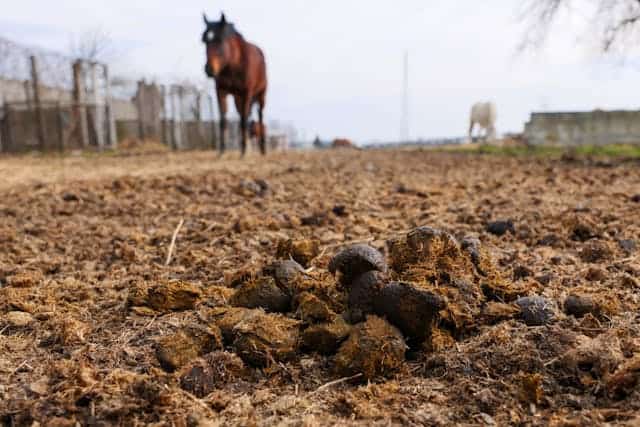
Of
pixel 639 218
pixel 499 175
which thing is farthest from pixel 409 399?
pixel 499 175

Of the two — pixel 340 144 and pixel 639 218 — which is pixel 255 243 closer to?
pixel 639 218

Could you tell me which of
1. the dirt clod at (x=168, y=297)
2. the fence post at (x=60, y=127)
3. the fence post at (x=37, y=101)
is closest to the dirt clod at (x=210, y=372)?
the dirt clod at (x=168, y=297)

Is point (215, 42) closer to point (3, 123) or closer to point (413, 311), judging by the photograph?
point (413, 311)

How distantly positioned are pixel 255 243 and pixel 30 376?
4.74 ft

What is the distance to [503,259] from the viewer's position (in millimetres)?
2439

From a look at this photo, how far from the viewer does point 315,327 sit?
165 centimetres

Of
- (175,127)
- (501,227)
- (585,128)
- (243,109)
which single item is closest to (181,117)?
(175,127)

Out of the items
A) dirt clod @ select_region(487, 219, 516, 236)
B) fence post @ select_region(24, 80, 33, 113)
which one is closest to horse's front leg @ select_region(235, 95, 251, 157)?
fence post @ select_region(24, 80, 33, 113)

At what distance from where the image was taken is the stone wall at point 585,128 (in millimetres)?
16125

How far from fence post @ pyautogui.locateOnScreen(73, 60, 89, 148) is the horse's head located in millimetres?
7726

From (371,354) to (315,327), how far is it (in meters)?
0.21

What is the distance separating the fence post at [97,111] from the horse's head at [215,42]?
7769 mm

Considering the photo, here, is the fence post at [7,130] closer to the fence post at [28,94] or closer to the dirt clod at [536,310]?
the fence post at [28,94]

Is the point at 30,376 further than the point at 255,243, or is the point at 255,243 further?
the point at 255,243
